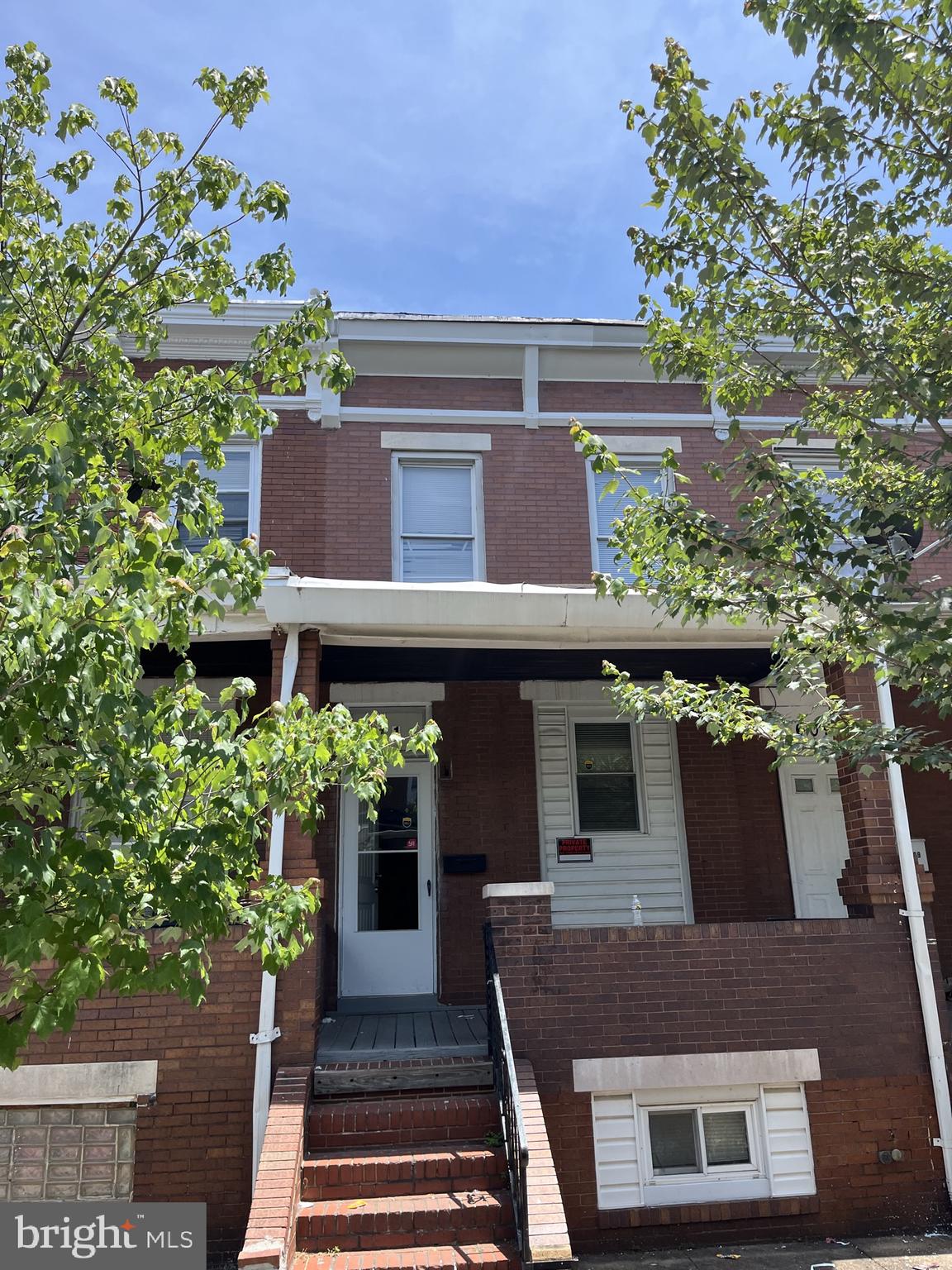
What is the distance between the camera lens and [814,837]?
32.3ft

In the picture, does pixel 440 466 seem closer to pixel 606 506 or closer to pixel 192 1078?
pixel 606 506

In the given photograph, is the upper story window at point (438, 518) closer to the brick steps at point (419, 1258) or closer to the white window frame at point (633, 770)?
the white window frame at point (633, 770)

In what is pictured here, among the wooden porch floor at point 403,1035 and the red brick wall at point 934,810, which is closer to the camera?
the wooden porch floor at point 403,1035

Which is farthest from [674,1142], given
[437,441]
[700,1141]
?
[437,441]

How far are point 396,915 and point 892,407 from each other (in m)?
6.32

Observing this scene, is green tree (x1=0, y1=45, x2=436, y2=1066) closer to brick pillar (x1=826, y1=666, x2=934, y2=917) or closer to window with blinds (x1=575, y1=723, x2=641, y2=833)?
brick pillar (x1=826, y1=666, x2=934, y2=917)

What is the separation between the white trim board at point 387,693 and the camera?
9367 mm

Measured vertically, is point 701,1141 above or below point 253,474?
below

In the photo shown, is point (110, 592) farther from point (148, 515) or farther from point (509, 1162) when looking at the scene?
point (509, 1162)

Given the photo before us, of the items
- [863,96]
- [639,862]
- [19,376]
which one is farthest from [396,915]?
[863,96]

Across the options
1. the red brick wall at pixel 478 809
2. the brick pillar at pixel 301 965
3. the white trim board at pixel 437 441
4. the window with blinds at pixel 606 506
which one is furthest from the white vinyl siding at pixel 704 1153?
the white trim board at pixel 437 441

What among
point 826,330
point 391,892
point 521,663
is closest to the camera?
point 826,330

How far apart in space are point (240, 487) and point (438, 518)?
2.08 metres

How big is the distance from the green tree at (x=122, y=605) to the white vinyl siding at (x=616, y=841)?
4.95 metres
